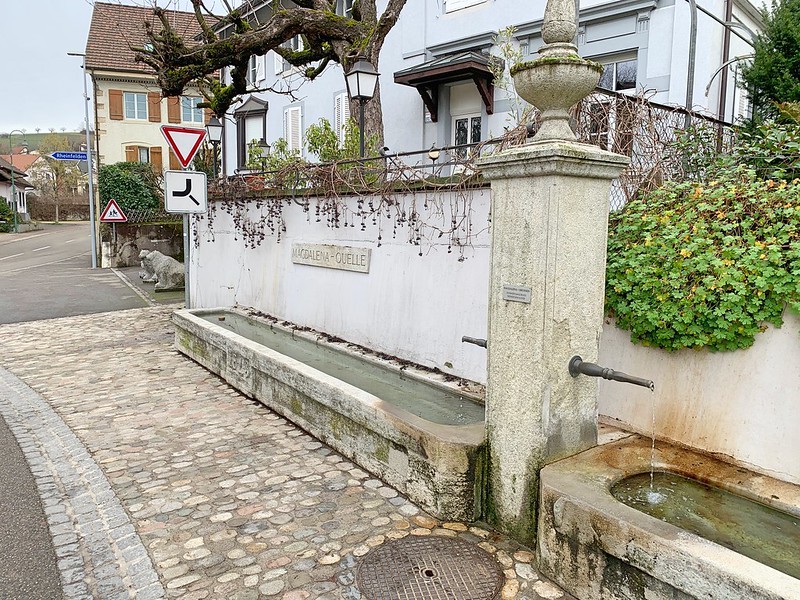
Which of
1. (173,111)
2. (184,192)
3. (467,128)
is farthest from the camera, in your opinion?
(173,111)

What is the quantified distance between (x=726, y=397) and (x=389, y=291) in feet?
11.9

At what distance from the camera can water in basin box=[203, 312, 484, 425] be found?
16.4 feet

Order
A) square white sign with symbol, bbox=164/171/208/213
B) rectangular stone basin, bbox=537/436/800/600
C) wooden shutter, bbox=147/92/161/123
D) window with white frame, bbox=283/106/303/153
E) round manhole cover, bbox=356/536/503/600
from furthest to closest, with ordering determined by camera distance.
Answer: wooden shutter, bbox=147/92/161/123 < window with white frame, bbox=283/106/303/153 < square white sign with symbol, bbox=164/171/208/213 < round manhole cover, bbox=356/536/503/600 < rectangular stone basin, bbox=537/436/800/600

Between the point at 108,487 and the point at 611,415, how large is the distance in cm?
Result: 362

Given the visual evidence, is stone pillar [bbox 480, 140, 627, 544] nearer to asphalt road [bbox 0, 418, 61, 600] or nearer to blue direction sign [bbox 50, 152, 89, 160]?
asphalt road [bbox 0, 418, 61, 600]

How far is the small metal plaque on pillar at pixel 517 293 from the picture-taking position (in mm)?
3373

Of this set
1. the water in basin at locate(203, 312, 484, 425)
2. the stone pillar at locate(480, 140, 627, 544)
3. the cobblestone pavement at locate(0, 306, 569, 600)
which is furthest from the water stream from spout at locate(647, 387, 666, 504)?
the water in basin at locate(203, 312, 484, 425)

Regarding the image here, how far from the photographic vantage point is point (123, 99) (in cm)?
3212

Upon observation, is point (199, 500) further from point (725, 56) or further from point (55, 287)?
point (55, 287)

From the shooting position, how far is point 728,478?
11.4 feet


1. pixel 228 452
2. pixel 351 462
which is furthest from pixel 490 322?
pixel 228 452

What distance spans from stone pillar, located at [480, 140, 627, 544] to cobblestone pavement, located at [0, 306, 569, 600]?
22.0 inches

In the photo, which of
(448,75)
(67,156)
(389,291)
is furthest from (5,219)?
(389,291)

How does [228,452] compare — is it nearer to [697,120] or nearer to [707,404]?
[707,404]
